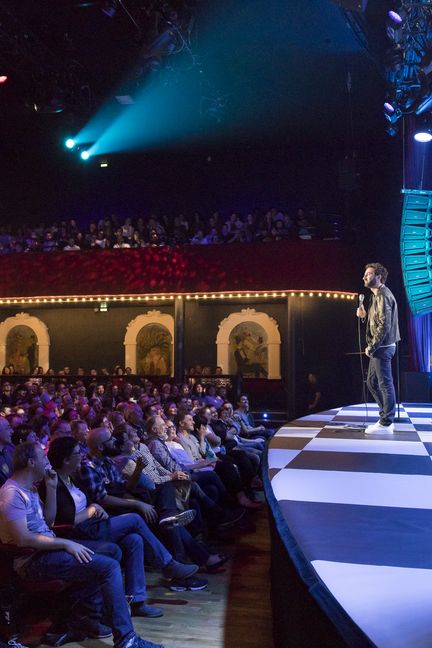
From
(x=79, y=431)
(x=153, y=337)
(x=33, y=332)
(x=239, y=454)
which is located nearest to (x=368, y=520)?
(x=79, y=431)

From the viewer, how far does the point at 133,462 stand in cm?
540

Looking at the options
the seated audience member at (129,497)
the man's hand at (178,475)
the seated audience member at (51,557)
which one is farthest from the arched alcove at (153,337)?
the seated audience member at (51,557)

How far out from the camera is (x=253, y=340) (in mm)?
18672

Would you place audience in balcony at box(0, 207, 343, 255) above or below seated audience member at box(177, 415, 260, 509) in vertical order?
above

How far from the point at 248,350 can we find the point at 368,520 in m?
15.6

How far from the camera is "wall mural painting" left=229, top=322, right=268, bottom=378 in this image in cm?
1836

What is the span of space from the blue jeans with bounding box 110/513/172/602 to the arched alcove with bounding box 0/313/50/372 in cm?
1660

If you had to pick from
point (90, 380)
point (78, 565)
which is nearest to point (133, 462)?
point (78, 565)

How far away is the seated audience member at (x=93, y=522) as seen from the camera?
13.4ft

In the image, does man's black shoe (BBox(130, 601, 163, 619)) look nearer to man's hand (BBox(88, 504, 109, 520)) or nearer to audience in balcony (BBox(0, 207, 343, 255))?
man's hand (BBox(88, 504, 109, 520))

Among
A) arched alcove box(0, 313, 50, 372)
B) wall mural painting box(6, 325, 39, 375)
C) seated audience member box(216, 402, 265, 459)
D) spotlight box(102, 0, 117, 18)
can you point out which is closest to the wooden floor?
seated audience member box(216, 402, 265, 459)

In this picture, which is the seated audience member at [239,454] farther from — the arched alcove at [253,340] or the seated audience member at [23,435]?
the arched alcove at [253,340]

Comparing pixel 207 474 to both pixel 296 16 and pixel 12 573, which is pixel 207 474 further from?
pixel 296 16

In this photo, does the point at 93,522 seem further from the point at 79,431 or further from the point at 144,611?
the point at 79,431
